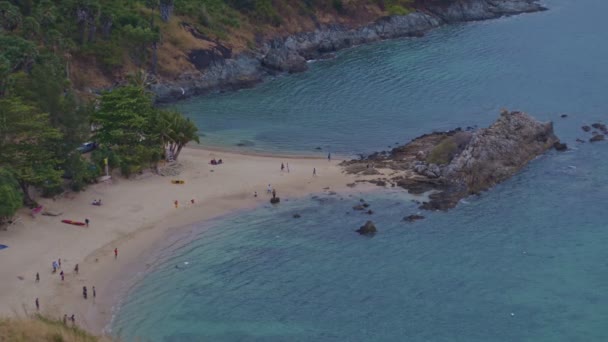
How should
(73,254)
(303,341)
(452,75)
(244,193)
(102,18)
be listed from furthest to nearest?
(452,75)
(102,18)
(244,193)
(73,254)
(303,341)

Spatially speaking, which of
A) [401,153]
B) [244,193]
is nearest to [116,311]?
[244,193]

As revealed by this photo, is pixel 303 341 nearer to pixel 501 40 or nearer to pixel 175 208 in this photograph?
pixel 175 208

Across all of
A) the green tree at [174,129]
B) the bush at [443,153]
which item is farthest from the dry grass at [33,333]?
the bush at [443,153]

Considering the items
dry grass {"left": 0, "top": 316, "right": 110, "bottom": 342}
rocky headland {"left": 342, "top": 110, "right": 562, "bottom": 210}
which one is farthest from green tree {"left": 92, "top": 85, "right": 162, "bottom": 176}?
dry grass {"left": 0, "top": 316, "right": 110, "bottom": 342}

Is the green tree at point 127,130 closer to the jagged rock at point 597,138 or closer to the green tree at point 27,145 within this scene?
the green tree at point 27,145

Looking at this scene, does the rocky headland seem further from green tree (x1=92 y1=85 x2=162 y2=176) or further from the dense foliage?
the dense foliage

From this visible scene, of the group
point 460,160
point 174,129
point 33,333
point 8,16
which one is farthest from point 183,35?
point 33,333

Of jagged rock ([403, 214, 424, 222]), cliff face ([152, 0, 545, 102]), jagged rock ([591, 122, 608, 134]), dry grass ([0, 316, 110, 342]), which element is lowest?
jagged rock ([403, 214, 424, 222])
